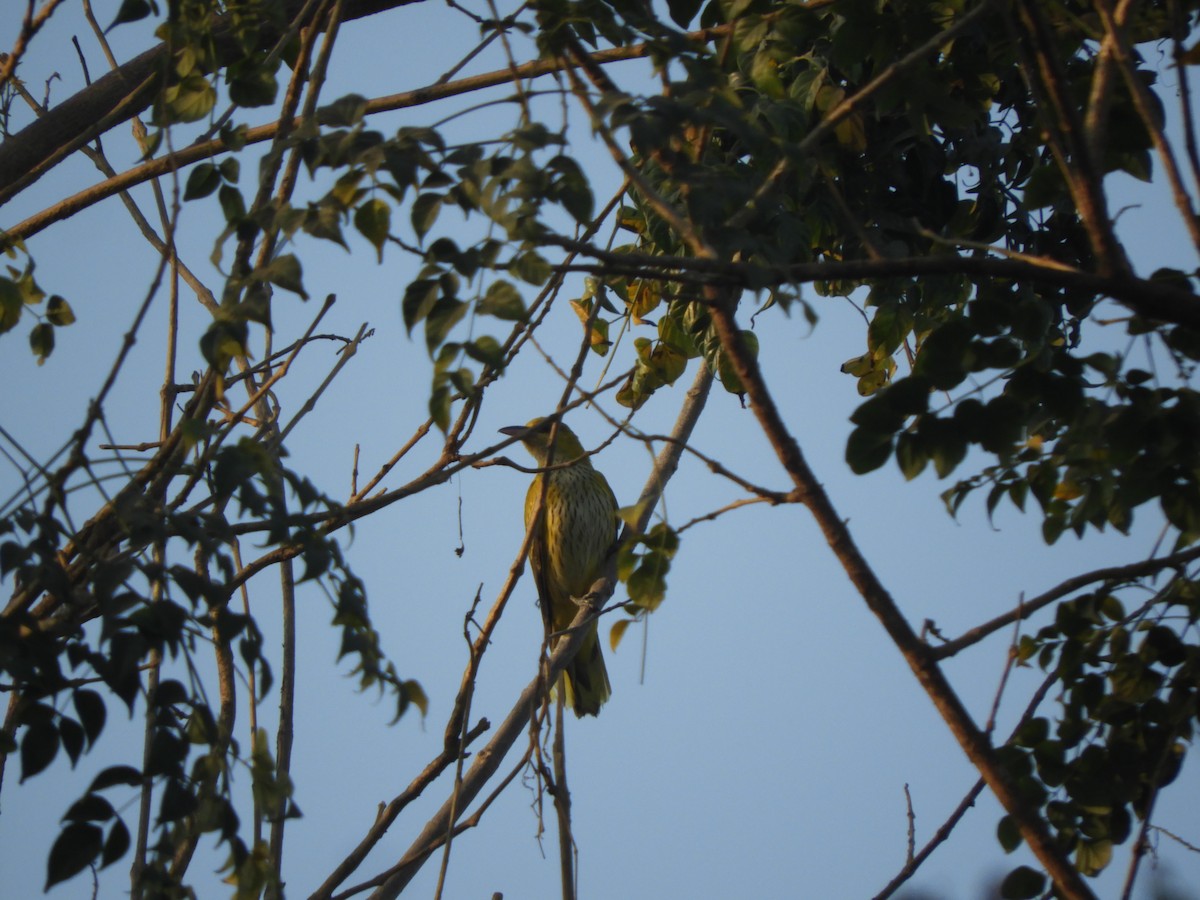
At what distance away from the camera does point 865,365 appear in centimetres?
343

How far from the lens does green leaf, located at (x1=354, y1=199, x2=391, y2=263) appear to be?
156 centimetres

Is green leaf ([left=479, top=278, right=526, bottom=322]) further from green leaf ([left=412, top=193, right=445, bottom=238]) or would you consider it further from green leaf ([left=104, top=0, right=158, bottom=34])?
green leaf ([left=104, top=0, right=158, bottom=34])

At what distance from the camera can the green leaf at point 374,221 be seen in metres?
1.56

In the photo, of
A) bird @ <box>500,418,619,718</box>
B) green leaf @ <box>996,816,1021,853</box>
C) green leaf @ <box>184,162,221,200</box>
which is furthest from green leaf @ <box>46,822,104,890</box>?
bird @ <box>500,418,619,718</box>

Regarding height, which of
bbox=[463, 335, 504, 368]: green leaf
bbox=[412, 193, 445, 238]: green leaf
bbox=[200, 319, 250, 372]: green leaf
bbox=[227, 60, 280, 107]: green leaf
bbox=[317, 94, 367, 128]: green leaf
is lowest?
bbox=[463, 335, 504, 368]: green leaf

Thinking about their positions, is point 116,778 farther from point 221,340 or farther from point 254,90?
point 254,90

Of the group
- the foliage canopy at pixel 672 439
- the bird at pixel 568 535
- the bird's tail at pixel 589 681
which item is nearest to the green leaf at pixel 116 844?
the foliage canopy at pixel 672 439

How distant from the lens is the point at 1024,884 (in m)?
1.85

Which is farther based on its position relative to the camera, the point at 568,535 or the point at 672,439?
the point at 568,535

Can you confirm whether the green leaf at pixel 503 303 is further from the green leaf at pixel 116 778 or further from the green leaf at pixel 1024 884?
the green leaf at pixel 1024 884

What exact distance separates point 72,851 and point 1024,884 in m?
1.37

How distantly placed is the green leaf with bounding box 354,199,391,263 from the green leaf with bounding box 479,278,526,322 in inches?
7.4

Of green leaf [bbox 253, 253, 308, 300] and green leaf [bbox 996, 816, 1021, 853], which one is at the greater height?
green leaf [bbox 253, 253, 308, 300]

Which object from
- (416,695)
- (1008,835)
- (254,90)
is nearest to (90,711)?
(416,695)
